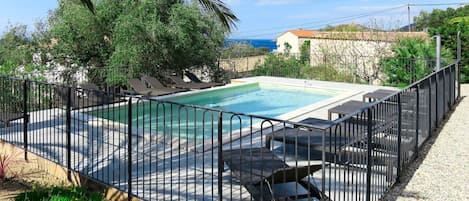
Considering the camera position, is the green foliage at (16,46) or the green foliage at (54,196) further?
the green foliage at (16,46)

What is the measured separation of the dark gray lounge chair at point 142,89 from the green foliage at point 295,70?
7247mm

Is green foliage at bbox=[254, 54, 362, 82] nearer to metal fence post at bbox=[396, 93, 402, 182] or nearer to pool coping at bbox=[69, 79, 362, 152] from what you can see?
pool coping at bbox=[69, 79, 362, 152]

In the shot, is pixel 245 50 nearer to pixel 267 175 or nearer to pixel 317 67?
pixel 317 67

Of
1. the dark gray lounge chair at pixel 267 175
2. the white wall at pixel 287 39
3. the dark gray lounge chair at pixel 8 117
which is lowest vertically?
the dark gray lounge chair at pixel 267 175

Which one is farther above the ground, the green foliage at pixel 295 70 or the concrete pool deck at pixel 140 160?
the green foliage at pixel 295 70

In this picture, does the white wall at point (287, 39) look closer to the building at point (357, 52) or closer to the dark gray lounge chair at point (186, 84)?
the building at point (357, 52)

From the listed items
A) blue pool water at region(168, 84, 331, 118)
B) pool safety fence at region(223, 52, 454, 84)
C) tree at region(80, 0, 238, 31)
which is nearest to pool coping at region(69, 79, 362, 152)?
blue pool water at region(168, 84, 331, 118)

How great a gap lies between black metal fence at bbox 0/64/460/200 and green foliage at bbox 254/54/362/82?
1022cm

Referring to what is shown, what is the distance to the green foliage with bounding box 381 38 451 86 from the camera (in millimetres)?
15914

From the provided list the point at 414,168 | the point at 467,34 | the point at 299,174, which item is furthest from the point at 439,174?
the point at 467,34

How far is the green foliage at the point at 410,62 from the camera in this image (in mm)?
15914

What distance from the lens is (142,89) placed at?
13883 millimetres

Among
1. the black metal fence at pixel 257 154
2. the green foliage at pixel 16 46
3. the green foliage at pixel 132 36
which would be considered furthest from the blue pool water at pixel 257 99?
the green foliage at pixel 16 46

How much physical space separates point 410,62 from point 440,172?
10.4m
